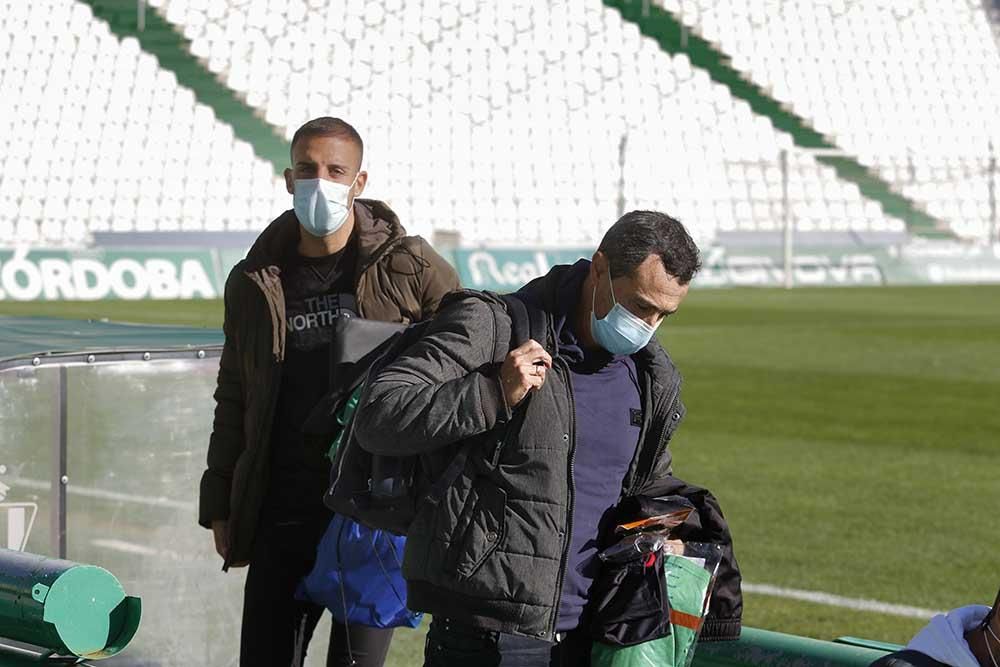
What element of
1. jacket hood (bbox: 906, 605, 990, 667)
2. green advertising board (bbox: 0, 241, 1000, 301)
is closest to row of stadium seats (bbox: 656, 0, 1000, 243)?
green advertising board (bbox: 0, 241, 1000, 301)

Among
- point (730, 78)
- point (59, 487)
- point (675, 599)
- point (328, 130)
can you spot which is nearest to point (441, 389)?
point (675, 599)

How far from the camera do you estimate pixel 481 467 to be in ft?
9.71

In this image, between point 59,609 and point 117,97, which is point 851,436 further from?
point 117,97

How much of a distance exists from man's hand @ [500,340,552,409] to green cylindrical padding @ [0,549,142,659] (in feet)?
2.76

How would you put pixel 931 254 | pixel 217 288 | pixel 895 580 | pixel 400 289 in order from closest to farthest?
pixel 400 289 < pixel 895 580 < pixel 217 288 < pixel 931 254

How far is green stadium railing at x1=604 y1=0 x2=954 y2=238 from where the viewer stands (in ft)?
124

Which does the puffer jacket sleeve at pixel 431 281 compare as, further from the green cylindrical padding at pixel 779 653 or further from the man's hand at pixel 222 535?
the green cylindrical padding at pixel 779 653

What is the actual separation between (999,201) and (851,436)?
29.6 metres

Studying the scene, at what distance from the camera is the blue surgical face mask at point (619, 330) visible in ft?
9.73

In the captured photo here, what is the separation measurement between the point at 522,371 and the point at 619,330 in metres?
0.24

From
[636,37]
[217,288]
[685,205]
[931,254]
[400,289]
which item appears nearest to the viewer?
[400,289]

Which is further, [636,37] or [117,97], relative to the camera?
[636,37]

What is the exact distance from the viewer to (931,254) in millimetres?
31562

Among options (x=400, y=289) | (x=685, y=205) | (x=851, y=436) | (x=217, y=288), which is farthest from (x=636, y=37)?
(x=400, y=289)
